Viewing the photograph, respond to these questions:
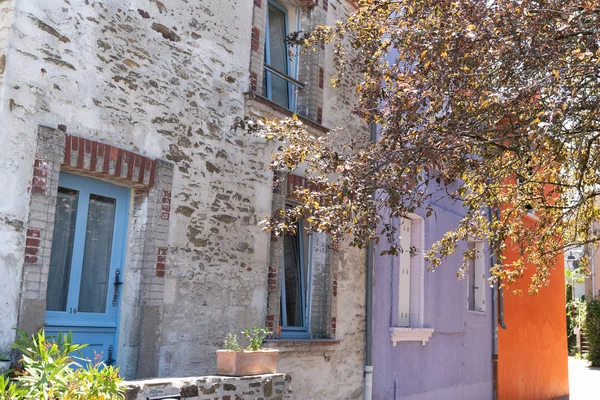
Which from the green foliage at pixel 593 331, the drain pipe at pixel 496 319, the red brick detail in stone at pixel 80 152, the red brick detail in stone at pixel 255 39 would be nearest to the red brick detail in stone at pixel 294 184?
the red brick detail in stone at pixel 255 39

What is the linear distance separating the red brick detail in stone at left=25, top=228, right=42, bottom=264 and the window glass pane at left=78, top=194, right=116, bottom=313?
0.68 meters

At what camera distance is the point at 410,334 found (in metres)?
10.0

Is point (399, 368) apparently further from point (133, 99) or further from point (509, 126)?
point (133, 99)

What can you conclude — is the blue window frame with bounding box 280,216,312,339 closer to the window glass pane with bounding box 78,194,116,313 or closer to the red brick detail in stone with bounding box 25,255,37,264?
the window glass pane with bounding box 78,194,116,313

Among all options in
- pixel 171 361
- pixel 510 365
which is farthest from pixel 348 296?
pixel 510 365

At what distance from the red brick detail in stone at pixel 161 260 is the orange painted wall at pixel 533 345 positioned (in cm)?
878

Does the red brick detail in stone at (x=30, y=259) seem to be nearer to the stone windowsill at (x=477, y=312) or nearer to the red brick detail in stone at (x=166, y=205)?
the red brick detail in stone at (x=166, y=205)

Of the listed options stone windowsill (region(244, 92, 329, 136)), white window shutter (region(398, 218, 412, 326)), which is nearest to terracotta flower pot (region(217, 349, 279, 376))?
stone windowsill (region(244, 92, 329, 136))

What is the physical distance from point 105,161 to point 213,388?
2.06 m

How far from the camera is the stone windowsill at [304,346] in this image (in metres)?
7.40

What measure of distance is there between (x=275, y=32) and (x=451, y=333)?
5.87m

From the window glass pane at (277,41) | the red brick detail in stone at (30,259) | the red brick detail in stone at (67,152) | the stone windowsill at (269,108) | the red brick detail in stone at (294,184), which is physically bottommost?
the red brick detail in stone at (30,259)

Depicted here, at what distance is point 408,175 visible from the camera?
18.4 feet

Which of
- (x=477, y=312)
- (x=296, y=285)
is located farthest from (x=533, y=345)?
(x=296, y=285)
